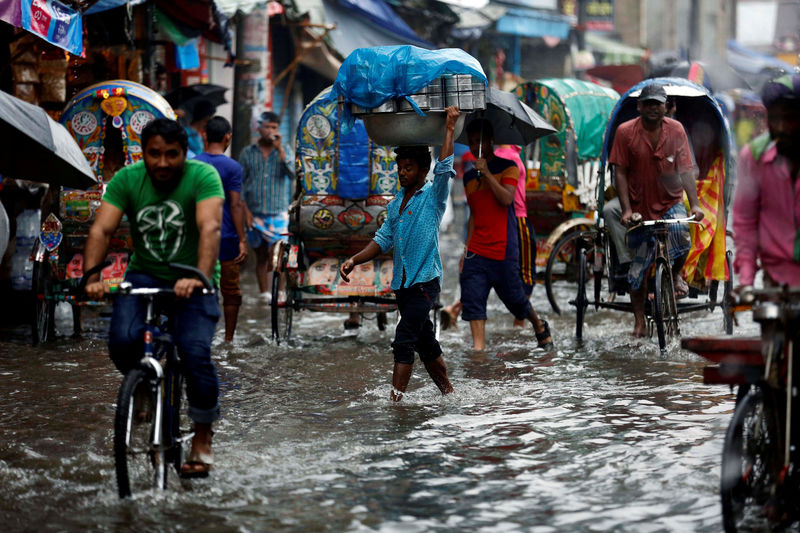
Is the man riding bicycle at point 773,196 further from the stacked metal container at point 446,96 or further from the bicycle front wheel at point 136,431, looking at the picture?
the stacked metal container at point 446,96

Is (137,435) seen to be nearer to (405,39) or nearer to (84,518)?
(84,518)

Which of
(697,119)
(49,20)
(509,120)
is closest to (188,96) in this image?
(49,20)

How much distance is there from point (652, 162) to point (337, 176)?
259cm

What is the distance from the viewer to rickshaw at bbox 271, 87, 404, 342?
10109 mm

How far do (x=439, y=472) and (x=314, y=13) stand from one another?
1340 cm

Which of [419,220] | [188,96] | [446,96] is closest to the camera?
[419,220]

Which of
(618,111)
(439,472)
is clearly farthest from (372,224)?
(439,472)

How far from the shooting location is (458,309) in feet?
37.5

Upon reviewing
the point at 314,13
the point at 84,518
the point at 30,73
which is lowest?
the point at 84,518

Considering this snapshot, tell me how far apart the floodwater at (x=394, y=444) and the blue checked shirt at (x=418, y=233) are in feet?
2.71

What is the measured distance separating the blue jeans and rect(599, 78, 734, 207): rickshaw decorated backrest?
5586 millimetres

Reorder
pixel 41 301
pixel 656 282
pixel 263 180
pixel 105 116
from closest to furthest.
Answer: pixel 656 282 → pixel 41 301 → pixel 105 116 → pixel 263 180

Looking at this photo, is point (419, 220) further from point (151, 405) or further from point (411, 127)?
point (151, 405)

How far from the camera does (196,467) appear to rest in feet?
17.6
